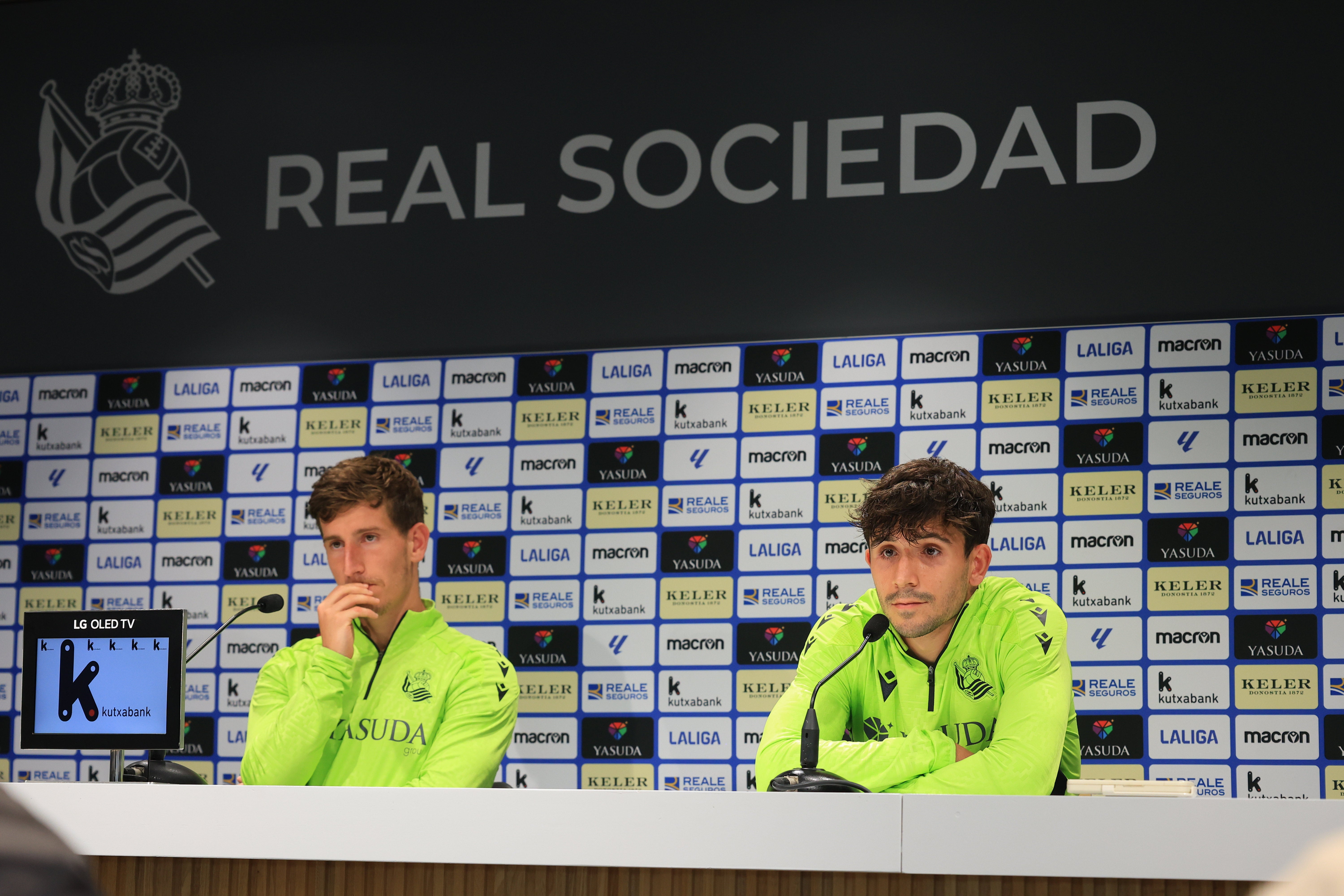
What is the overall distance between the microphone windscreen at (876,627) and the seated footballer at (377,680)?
965 millimetres

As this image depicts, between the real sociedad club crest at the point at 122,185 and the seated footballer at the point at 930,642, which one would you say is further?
the real sociedad club crest at the point at 122,185

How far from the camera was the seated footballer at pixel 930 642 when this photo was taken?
284cm

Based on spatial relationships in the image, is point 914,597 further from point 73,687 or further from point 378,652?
point 73,687

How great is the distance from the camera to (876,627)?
2.68 metres

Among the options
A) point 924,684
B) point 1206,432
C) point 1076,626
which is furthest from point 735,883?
point 1206,432

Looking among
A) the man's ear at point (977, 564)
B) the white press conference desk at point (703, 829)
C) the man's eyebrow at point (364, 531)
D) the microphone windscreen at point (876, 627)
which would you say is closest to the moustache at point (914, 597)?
the man's ear at point (977, 564)

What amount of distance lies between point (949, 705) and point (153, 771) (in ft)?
5.28

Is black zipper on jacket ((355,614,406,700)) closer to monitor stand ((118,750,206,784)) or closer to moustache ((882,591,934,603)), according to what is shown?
monitor stand ((118,750,206,784))

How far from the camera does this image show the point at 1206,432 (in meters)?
3.83

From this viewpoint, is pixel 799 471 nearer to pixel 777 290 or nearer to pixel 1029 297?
pixel 777 290

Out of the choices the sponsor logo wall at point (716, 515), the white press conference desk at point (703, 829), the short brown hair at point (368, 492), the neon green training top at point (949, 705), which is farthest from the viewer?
the sponsor logo wall at point (716, 515)

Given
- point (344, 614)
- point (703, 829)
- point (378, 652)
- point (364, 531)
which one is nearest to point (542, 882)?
point (703, 829)

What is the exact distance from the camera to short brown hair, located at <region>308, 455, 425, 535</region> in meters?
3.53

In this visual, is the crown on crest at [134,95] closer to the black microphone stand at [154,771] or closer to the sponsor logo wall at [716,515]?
the sponsor logo wall at [716,515]
